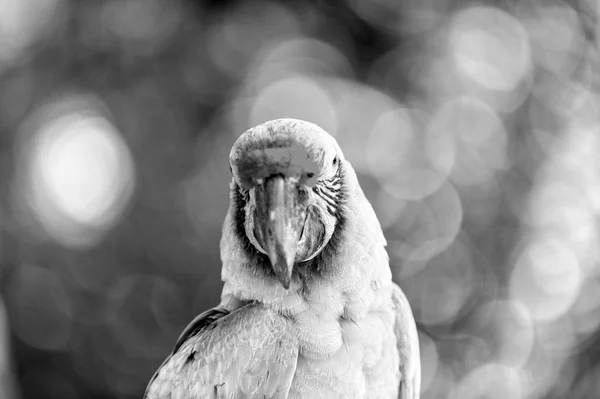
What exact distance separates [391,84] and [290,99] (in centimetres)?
164

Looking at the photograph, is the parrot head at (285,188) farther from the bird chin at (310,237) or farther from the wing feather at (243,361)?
the wing feather at (243,361)

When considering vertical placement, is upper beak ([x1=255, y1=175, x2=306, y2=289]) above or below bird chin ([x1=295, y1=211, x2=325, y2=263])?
above

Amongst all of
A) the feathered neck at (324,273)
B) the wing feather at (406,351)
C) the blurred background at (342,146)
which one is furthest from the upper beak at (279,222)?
the blurred background at (342,146)

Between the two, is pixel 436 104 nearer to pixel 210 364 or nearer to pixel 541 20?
pixel 541 20

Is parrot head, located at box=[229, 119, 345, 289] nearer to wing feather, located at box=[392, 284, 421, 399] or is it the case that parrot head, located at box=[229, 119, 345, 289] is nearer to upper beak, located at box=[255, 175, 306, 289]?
upper beak, located at box=[255, 175, 306, 289]

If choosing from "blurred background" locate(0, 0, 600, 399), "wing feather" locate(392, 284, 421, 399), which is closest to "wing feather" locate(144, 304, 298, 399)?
"wing feather" locate(392, 284, 421, 399)

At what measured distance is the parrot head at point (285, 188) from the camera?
1.78 metres

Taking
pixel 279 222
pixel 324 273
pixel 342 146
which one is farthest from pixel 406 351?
pixel 342 146

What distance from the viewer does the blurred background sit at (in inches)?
261

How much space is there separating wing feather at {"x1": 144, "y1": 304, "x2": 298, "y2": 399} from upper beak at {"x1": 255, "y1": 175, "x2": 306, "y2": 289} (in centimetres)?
35

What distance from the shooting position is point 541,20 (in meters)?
7.16

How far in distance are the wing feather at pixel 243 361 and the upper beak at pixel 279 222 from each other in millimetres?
345

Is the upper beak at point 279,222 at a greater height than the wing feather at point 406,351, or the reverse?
the upper beak at point 279,222

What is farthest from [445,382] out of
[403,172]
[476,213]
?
[403,172]
